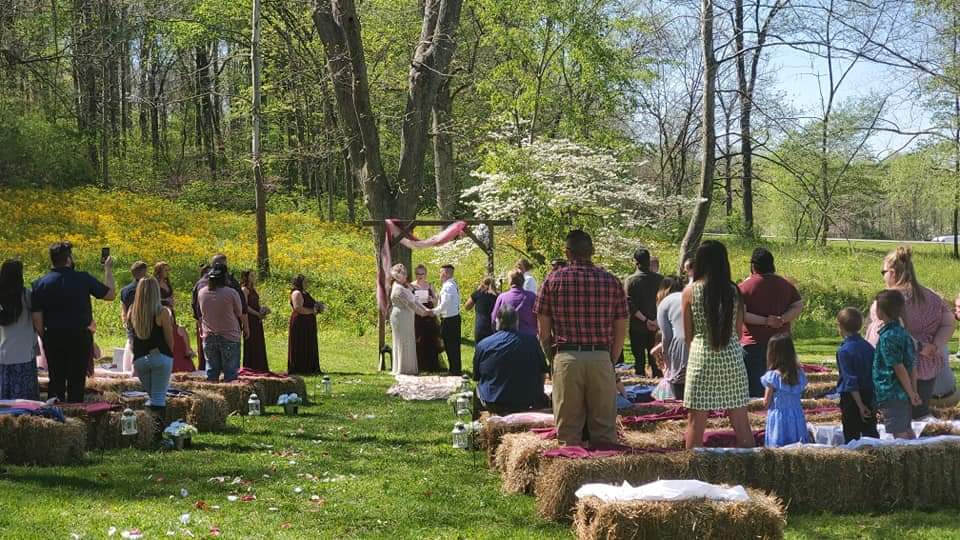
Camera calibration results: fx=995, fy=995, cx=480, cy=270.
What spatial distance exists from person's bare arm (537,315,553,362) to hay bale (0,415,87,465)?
390cm

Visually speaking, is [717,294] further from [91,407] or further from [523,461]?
[91,407]

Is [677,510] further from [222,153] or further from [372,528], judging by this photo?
[222,153]

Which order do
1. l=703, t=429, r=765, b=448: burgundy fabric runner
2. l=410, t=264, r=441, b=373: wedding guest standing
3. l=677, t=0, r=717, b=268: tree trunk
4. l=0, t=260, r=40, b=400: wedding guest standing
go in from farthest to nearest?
1. l=677, t=0, r=717, b=268: tree trunk
2. l=410, t=264, r=441, b=373: wedding guest standing
3. l=0, t=260, r=40, b=400: wedding guest standing
4. l=703, t=429, r=765, b=448: burgundy fabric runner

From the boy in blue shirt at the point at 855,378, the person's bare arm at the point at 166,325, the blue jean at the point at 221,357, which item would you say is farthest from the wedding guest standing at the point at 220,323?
the boy in blue shirt at the point at 855,378

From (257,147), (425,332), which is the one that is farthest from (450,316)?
(257,147)

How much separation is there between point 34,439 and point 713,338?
5326 mm

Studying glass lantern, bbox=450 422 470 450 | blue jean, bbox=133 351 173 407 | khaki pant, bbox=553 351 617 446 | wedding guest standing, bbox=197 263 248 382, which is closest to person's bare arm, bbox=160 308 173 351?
blue jean, bbox=133 351 173 407

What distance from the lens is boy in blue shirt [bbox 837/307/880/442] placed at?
7.45 m

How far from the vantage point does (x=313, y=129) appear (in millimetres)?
44781

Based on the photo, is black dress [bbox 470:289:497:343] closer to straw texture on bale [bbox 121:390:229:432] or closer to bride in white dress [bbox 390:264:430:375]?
bride in white dress [bbox 390:264:430:375]

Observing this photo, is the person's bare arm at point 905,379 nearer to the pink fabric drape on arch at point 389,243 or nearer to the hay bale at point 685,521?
the hay bale at point 685,521

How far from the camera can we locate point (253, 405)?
11.4 m

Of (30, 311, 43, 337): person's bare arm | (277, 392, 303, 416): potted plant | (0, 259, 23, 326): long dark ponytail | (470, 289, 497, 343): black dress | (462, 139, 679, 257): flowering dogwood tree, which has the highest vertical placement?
(462, 139, 679, 257): flowering dogwood tree

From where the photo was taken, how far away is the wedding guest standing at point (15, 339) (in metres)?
8.90
